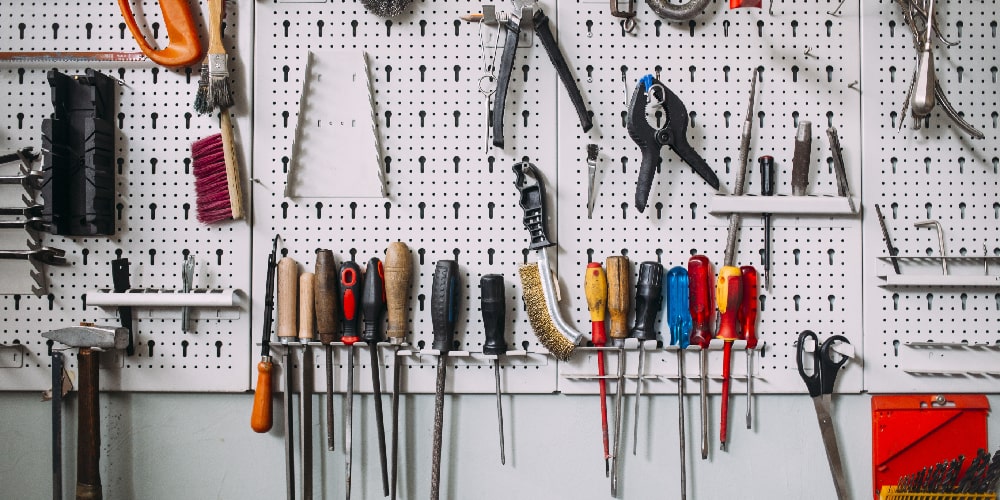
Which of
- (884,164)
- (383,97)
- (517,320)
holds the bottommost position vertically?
(517,320)

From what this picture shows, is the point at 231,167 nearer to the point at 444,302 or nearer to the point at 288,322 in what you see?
the point at 288,322

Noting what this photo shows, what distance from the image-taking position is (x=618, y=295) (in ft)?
4.75

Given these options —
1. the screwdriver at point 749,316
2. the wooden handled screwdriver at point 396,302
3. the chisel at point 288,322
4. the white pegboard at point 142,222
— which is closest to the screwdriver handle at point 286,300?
the chisel at point 288,322

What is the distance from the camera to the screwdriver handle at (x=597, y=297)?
145 centimetres

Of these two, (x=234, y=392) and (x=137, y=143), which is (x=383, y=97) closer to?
(x=137, y=143)

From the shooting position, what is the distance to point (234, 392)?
1529mm

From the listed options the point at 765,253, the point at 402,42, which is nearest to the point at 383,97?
the point at 402,42

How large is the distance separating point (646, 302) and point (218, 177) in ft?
3.44

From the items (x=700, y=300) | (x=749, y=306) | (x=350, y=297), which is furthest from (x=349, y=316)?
(x=749, y=306)

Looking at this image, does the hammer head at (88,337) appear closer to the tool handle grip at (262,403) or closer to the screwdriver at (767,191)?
the tool handle grip at (262,403)

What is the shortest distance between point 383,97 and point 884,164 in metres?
1.21

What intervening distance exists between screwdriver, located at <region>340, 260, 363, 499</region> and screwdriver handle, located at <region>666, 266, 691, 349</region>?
72 centimetres

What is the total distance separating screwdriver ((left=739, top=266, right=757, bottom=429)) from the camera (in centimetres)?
147

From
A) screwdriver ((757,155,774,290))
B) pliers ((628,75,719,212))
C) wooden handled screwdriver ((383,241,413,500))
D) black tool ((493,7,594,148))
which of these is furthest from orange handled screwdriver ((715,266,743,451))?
wooden handled screwdriver ((383,241,413,500))
